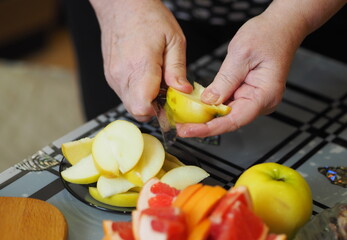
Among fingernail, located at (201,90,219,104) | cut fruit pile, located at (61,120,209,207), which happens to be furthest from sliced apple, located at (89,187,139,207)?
fingernail, located at (201,90,219,104)

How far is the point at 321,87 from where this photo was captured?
4.53ft

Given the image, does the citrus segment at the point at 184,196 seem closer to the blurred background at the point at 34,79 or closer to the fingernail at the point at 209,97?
the fingernail at the point at 209,97

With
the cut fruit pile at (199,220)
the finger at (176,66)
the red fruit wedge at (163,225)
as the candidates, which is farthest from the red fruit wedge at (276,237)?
the finger at (176,66)

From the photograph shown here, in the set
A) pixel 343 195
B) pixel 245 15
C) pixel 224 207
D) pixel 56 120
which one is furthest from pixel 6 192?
pixel 56 120

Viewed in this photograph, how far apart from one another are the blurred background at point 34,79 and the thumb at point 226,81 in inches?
57.4

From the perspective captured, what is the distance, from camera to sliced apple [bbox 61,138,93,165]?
97 centimetres

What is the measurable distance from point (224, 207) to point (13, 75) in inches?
89.7

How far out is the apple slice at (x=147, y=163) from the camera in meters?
0.90

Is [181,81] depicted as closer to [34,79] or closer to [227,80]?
[227,80]

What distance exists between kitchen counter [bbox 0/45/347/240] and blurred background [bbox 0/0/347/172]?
4.12 feet

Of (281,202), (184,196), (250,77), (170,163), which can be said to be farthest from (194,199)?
(250,77)

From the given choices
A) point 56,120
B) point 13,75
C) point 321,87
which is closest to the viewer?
point 321,87

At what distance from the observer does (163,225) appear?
0.68m

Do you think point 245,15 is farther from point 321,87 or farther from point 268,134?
point 268,134
